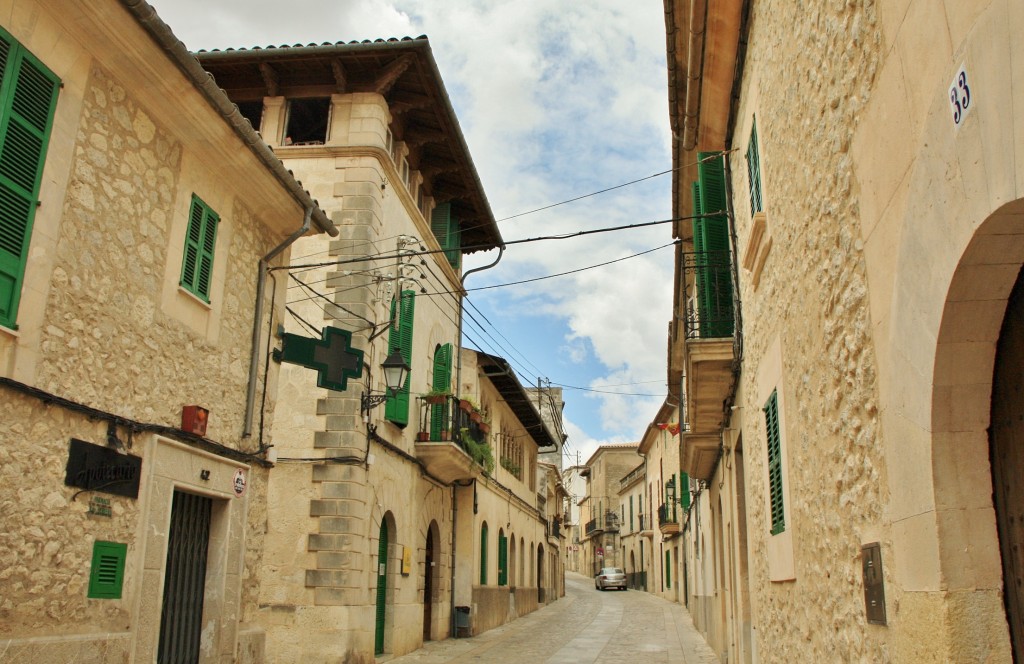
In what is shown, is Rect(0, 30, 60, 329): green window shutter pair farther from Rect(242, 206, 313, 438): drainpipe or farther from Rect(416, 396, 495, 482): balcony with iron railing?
Rect(416, 396, 495, 482): balcony with iron railing

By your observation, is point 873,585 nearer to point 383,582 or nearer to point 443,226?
point 383,582

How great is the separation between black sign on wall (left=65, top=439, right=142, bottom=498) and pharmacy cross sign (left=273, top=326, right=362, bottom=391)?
305 centimetres

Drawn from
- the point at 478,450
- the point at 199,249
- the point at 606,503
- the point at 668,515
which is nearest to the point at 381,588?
the point at 478,450

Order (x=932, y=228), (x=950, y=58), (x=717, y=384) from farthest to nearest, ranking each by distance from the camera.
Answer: (x=717, y=384) < (x=932, y=228) < (x=950, y=58)

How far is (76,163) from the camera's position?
247 inches

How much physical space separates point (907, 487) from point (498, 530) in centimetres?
2210

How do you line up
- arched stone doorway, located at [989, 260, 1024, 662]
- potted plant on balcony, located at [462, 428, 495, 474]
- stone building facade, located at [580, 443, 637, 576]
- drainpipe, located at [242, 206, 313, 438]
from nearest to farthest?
arched stone doorway, located at [989, 260, 1024, 662]
drainpipe, located at [242, 206, 313, 438]
potted plant on balcony, located at [462, 428, 495, 474]
stone building facade, located at [580, 443, 637, 576]

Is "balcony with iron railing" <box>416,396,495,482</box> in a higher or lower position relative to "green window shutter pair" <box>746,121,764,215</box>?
lower

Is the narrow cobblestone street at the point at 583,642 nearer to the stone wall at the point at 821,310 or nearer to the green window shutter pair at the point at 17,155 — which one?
the stone wall at the point at 821,310

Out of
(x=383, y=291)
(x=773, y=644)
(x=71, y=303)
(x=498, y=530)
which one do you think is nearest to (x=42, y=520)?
(x=71, y=303)

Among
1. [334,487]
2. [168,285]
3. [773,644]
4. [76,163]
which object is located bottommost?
[773,644]

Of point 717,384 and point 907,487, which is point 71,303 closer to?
point 907,487

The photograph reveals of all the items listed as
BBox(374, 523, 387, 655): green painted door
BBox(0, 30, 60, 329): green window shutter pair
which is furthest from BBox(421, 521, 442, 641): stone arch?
BBox(0, 30, 60, 329): green window shutter pair

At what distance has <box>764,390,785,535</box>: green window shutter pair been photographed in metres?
6.24
